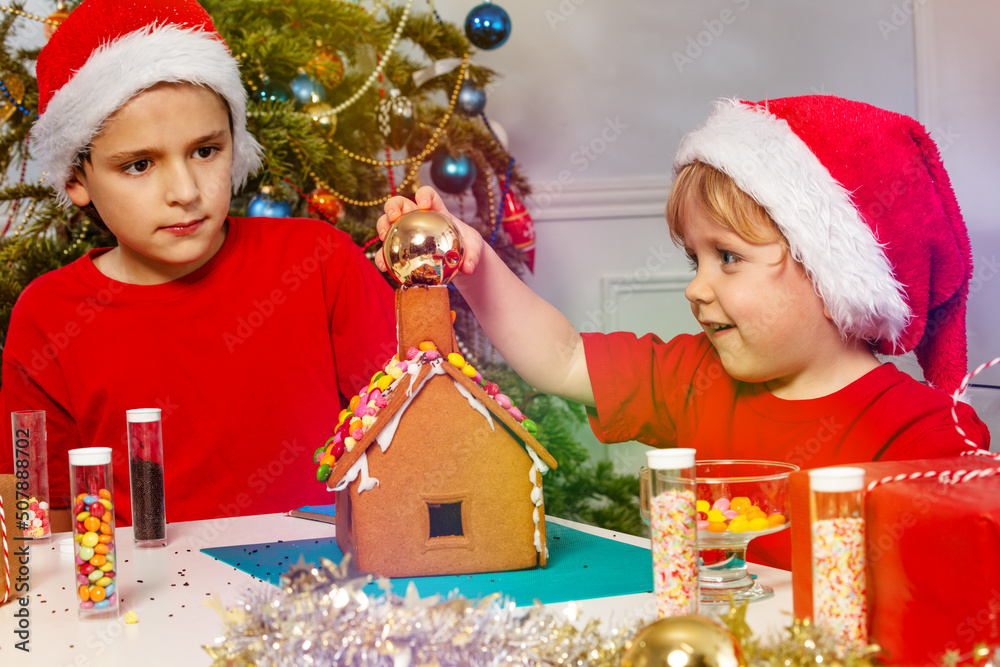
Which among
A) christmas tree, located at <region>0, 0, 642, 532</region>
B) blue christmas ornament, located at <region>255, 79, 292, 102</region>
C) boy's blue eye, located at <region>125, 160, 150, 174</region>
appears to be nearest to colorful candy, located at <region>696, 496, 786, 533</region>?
boy's blue eye, located at <region>125, 160, 150, 174</region>

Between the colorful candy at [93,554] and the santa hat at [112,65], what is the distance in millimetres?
756

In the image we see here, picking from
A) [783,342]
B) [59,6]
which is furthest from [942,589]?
[59,6]

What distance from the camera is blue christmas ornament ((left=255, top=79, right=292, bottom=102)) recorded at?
1.88 meters

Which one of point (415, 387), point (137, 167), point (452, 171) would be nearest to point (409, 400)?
point (415, 387)

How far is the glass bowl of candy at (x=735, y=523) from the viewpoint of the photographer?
751 millimetres

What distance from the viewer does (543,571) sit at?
2.90 feet

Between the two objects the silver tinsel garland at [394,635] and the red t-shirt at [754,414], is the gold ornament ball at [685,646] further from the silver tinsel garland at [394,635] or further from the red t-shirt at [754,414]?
the red t-shirt at [754,414]

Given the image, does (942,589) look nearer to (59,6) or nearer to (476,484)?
(476,484)

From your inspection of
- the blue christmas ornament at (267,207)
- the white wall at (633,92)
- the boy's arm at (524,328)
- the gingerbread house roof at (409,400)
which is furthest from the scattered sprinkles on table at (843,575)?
the white wall at (633,92)

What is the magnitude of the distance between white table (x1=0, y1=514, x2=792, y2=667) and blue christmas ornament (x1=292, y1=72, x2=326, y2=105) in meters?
1.15

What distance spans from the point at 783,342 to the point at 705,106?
1.77 meters

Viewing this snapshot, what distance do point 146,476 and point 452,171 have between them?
120cm

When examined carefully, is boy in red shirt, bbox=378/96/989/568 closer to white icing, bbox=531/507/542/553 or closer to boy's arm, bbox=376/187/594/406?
boy's arm, bbox=376/187/594/406

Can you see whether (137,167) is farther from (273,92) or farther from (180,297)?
(273,92)
